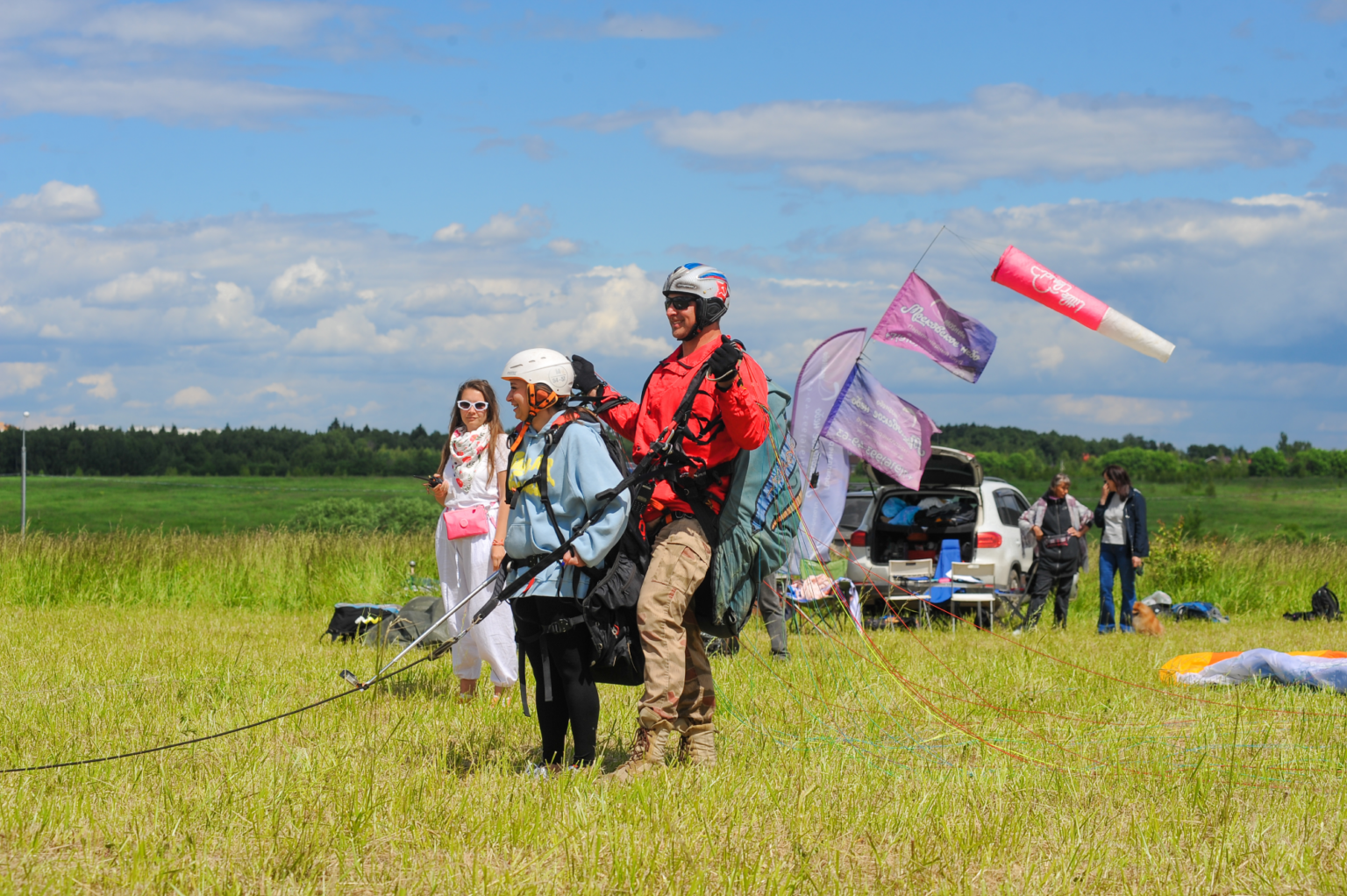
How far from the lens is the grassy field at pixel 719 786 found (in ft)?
11.6

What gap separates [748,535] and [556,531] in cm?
80

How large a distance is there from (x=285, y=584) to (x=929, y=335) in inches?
323

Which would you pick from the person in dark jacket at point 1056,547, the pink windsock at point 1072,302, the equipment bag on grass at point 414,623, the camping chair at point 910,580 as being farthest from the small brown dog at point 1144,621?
the equipment bag on grass at point 414,623

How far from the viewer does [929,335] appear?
9.00 meters

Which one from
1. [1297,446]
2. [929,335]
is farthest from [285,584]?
[1297,446]

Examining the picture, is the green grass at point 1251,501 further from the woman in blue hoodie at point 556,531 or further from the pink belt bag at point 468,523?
the woman in blue hoodie at point 556,531

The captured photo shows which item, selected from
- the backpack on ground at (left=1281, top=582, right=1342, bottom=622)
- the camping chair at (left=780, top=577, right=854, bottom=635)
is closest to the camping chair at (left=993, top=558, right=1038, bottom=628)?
the camping chair at (left=780, top=577, right=854, bottom=635)

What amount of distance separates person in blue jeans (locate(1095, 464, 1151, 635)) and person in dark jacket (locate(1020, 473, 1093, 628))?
0.28 m

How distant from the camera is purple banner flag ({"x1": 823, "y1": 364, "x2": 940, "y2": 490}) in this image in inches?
361

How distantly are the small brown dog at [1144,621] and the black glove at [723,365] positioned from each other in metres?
8.31

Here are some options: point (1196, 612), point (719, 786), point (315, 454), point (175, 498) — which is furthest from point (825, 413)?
point (315, 454)

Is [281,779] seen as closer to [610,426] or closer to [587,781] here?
[587,781]

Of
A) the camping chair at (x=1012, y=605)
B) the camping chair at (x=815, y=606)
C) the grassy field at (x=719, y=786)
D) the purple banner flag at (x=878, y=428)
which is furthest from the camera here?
the camping chair at (x=1012, y=605)

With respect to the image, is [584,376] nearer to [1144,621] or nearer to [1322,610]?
[1144,621]
